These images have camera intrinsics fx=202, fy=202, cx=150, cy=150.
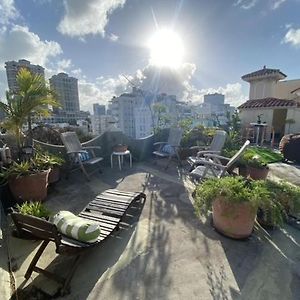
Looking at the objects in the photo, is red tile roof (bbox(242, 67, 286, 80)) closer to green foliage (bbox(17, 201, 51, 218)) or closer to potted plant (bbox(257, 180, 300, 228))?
potted plant (bbox(257, 180, 300, 228))

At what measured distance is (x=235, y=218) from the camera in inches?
98.7

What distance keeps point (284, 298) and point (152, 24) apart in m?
6.16

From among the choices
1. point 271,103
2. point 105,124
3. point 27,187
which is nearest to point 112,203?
point 27,187

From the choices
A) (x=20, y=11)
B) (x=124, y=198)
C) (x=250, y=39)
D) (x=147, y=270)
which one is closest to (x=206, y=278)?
(x=147, y=270)

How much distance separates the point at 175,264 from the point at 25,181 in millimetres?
2759

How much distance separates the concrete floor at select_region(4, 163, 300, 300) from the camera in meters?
1.81

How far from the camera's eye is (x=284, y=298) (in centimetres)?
175

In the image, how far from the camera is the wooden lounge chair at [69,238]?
1.82m

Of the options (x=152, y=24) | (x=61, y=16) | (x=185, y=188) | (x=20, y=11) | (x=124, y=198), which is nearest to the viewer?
(x=124, y=198)

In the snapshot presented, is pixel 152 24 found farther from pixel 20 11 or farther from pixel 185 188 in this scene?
pixel 185 188

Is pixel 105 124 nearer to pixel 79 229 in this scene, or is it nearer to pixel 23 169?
pixel 23 169

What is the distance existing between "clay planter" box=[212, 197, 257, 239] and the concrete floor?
11 centimetres

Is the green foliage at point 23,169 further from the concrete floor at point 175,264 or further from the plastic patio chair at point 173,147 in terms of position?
the plastic patio chair at point 173,147

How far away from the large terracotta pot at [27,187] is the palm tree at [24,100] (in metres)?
0.86
